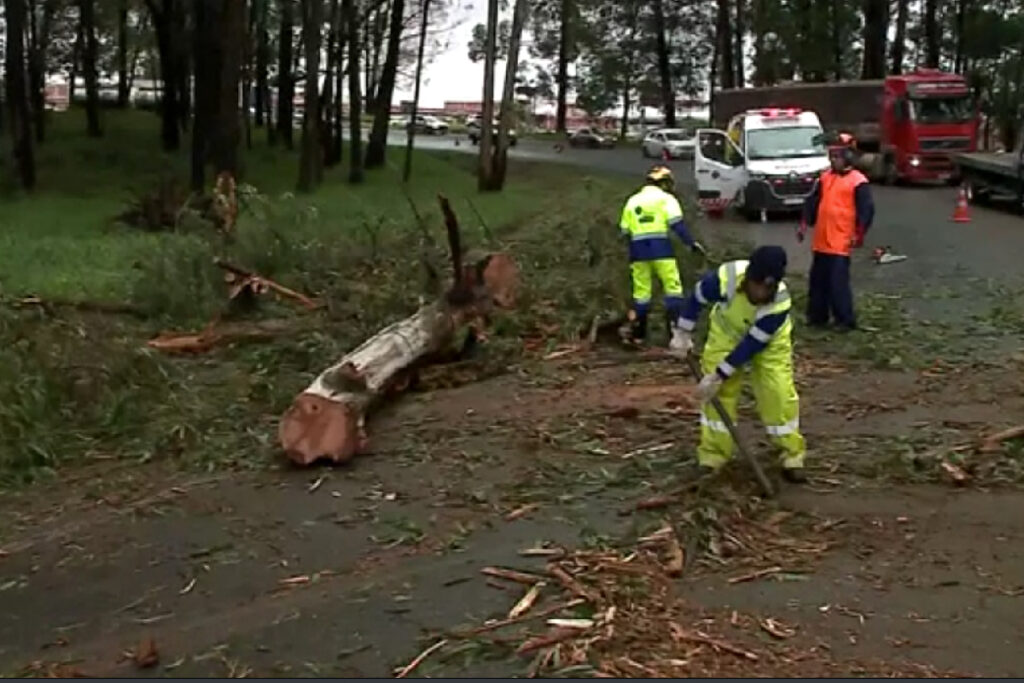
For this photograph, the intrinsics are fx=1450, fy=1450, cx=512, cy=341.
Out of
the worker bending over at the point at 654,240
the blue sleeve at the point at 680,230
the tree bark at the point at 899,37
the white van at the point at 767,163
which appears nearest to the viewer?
the blue sleeve at the point at 680,230

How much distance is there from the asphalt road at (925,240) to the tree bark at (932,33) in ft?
67.1

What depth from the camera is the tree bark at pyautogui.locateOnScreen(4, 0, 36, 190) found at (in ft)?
94.5

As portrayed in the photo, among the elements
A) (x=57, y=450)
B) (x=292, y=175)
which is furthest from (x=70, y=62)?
(x=57, y=450)

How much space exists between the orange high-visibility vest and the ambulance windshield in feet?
43.8

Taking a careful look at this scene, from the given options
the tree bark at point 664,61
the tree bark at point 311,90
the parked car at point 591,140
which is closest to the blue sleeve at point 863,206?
the tree bark at point 311,90

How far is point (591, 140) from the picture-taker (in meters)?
77.8

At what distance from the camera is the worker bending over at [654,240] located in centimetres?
1241

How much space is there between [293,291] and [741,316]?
7169 millimetres

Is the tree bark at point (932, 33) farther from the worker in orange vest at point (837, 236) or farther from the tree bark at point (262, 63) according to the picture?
the worker in orange vest at point (837, 236)

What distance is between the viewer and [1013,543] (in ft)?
23.9

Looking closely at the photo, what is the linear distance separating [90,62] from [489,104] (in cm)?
1641

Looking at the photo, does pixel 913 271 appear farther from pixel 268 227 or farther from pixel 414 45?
pixel 414 45

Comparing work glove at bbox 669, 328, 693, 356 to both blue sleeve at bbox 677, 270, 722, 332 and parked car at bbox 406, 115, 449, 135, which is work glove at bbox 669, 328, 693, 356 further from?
parked car at bbox 406, 115, 449, 135

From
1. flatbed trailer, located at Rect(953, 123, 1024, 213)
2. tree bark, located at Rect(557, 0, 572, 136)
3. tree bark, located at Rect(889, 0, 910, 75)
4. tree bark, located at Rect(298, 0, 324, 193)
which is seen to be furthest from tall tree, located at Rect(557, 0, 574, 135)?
flatbed trailer, located at Rect(953, 123, 1024, 213)
